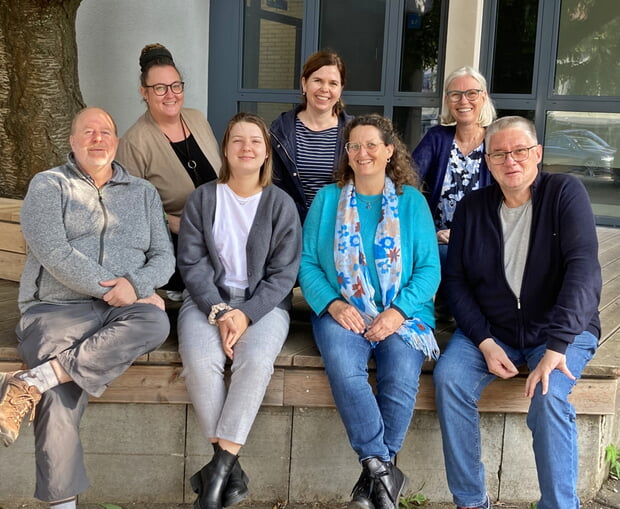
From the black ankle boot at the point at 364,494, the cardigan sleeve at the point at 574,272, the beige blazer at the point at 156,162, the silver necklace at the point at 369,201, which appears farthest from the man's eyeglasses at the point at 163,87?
the black ankle boot at the point at 364,494

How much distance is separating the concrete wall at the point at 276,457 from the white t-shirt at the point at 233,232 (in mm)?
572

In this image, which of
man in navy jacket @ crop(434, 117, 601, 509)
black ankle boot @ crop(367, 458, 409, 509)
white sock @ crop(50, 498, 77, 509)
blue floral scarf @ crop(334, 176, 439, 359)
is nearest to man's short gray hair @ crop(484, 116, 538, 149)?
man in navy jacket @ crop(434, 117, 601, 509)

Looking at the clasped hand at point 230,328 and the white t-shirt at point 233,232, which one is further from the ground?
the white t-shirt at point 233,232

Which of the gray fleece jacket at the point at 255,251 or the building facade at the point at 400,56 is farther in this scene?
the building facade at the point at 400,56

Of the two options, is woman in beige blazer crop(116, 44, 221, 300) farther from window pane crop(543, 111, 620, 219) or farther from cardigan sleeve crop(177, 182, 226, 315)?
window pane crop(543, 111, 620, 219)

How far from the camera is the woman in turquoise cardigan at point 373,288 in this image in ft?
8.68

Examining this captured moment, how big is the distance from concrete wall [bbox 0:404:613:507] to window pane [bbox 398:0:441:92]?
4.26 meters

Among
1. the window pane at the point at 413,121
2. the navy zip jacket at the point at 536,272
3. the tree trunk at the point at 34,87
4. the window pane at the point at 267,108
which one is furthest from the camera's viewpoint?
the window pane at the point at 267,108

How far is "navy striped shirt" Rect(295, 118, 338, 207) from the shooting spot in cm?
345

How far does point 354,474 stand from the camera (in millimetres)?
3029

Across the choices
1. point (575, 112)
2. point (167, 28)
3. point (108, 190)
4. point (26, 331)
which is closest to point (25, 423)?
point (26, 331)

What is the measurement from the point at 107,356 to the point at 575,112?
5.18 m

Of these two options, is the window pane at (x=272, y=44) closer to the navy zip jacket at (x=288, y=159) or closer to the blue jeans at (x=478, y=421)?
the navy zip jacket at (x=288, y=159)

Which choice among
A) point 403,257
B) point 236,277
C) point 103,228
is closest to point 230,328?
point 236,277
